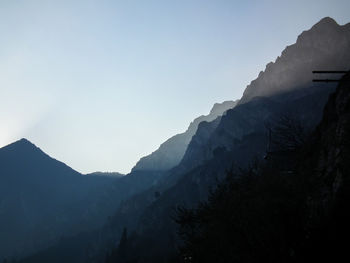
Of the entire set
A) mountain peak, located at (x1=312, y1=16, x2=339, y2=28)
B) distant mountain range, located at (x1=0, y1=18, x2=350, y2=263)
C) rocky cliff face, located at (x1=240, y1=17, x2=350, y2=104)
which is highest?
mountain peak, located at (x1=312, y1=16, x2=339, y2=28)

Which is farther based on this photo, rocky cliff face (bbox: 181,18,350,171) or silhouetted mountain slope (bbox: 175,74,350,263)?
rocky cliff face (bbox: 181,18,350,171)

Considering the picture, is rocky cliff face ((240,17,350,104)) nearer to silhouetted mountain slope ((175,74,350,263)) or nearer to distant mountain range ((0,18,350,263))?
distant mountain range ((0,18,350,263))

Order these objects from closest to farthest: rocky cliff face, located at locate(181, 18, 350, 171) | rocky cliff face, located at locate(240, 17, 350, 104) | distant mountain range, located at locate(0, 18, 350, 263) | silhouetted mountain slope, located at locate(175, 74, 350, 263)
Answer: silhouetted mountain slope, located at locate(175, 74, 350, 263) → distant mountain range, located at locate(0, 18, 350, 263) → rocky cliff face, located at locate(181, 18, 350, 171) → rocky cliff face, located at locate(240, 17, 350, 104)

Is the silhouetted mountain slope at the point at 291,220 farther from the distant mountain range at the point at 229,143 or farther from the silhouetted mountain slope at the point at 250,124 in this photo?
the silhouetted mountain slope at the point at 250,124

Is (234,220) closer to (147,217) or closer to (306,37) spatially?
(147,217)

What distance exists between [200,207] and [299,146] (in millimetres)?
13521

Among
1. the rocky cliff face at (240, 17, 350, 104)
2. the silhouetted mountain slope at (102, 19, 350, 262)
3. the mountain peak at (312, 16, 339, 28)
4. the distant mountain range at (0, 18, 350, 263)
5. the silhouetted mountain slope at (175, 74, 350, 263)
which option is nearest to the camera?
the silhouetted mountain slope at (175, 74, 350, 263)

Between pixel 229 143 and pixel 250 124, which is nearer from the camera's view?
pixel 250 124

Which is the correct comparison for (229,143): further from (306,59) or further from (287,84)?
(306,59)

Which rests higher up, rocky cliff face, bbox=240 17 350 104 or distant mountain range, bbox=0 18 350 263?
rocky cliff face, bbox=240 17 350 104

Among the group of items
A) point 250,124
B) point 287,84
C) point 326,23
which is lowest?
point 250,124

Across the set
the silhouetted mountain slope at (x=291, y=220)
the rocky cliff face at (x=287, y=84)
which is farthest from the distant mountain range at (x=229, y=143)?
the silhouetted mountain slope at (x=291, y=220)

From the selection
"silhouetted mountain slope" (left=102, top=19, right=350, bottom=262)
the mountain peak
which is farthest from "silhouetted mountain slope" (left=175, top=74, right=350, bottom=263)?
the mountain peak

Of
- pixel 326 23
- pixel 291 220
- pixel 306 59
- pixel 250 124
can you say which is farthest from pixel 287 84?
pixel 291 220
